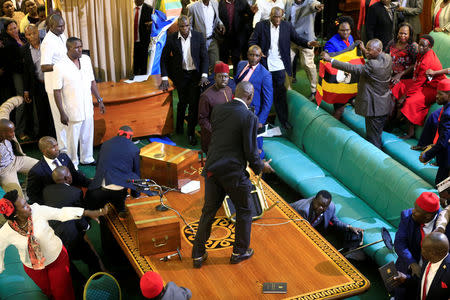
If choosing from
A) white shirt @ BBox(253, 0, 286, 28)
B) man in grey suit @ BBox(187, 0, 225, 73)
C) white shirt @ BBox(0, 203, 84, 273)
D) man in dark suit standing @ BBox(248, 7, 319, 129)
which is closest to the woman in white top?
white shirt @ BBox(0, 203, 84, 273)

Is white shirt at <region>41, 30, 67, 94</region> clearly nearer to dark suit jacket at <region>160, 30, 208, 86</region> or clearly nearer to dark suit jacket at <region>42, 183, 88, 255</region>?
dark suit jacket at <region>160, 30, 208, 86</region>

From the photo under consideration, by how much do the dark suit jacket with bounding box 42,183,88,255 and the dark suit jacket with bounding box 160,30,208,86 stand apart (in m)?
3.15

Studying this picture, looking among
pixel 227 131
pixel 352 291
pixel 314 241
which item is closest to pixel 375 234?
pixel 314 241

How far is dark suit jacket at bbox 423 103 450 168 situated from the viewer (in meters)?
5.62

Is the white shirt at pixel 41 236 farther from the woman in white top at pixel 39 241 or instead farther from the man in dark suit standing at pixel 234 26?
the man in dark suit standing at pixel 234 26

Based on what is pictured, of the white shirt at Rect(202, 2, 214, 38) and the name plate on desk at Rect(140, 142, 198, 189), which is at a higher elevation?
the white shirt at Rect(202, 2, 214, 38)

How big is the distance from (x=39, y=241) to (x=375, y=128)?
4033mm

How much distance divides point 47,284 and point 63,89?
9.20 ft

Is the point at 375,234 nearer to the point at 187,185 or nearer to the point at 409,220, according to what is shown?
the point at 409,220

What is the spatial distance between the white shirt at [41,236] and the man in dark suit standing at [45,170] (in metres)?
0.83

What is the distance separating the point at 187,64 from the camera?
26.1 ft

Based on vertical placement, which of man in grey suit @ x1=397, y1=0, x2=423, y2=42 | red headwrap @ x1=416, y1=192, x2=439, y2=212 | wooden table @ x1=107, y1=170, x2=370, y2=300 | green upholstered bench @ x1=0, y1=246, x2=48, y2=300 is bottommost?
green upholstered bench @ x1=0, y1=246, x2=48, y2=300

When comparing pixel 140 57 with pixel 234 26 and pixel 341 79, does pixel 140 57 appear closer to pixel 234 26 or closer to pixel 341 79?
pixel 234 26

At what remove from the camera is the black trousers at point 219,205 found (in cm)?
448
